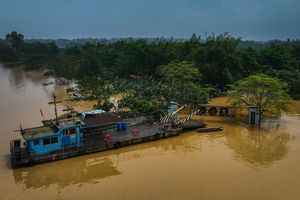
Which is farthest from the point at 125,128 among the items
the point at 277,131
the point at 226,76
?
the point at 226,76

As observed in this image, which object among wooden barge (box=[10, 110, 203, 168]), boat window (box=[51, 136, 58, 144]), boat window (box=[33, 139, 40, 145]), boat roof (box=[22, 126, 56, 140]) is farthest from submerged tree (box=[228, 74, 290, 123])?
boat window (box=[33, 139, 40, 145])

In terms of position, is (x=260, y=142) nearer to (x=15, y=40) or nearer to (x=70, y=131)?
(x=70, y=131)

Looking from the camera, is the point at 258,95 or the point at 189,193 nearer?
the point at 189,193

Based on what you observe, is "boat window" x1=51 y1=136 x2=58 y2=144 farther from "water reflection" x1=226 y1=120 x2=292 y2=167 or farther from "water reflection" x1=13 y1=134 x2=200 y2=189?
"water reflection" x1=226 y1=120 x2=292 y2=167

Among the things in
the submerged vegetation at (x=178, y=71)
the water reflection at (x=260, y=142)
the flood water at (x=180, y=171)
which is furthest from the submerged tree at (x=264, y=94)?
the submerged vegetation at (x=178, y=71)

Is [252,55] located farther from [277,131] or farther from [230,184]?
[230,184]
